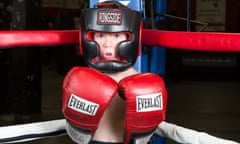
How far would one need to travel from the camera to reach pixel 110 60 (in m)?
1.32

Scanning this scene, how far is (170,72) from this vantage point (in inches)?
227

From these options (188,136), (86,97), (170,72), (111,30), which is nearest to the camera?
(86,97)

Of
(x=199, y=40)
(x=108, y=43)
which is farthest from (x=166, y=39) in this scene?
(x=108, y=43)

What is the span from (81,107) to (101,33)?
26 centimetres

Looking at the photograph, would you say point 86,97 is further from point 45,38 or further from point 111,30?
point 45,38

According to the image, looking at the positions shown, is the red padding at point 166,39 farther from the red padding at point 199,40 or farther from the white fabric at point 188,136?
the white fabric at point 188,136

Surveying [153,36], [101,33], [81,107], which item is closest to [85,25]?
[101,33]

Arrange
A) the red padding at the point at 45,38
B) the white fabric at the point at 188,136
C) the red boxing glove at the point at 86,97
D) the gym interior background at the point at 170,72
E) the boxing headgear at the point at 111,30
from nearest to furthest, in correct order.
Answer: the red boxing glove at the point at 86,97 → the boxing headgear at the point at 111,30 → the white fabric at the point at 188,136 → the red padding at the point at 45,38 → the gym interior background at the point at 170,72

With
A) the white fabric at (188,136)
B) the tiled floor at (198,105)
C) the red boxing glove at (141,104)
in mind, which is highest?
the red boxing glove at (141,104)

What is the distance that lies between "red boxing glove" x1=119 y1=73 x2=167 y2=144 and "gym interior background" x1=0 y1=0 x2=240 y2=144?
0.53 meters

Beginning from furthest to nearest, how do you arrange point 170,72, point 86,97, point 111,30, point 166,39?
point 170,72 < point 166,39 < point 111,30 < point 86,97

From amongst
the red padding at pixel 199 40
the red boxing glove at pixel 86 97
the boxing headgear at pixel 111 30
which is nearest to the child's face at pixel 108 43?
the boxing headgear at pixel 111 30

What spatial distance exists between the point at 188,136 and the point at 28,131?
0.53 m

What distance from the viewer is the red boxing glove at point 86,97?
1182mm
